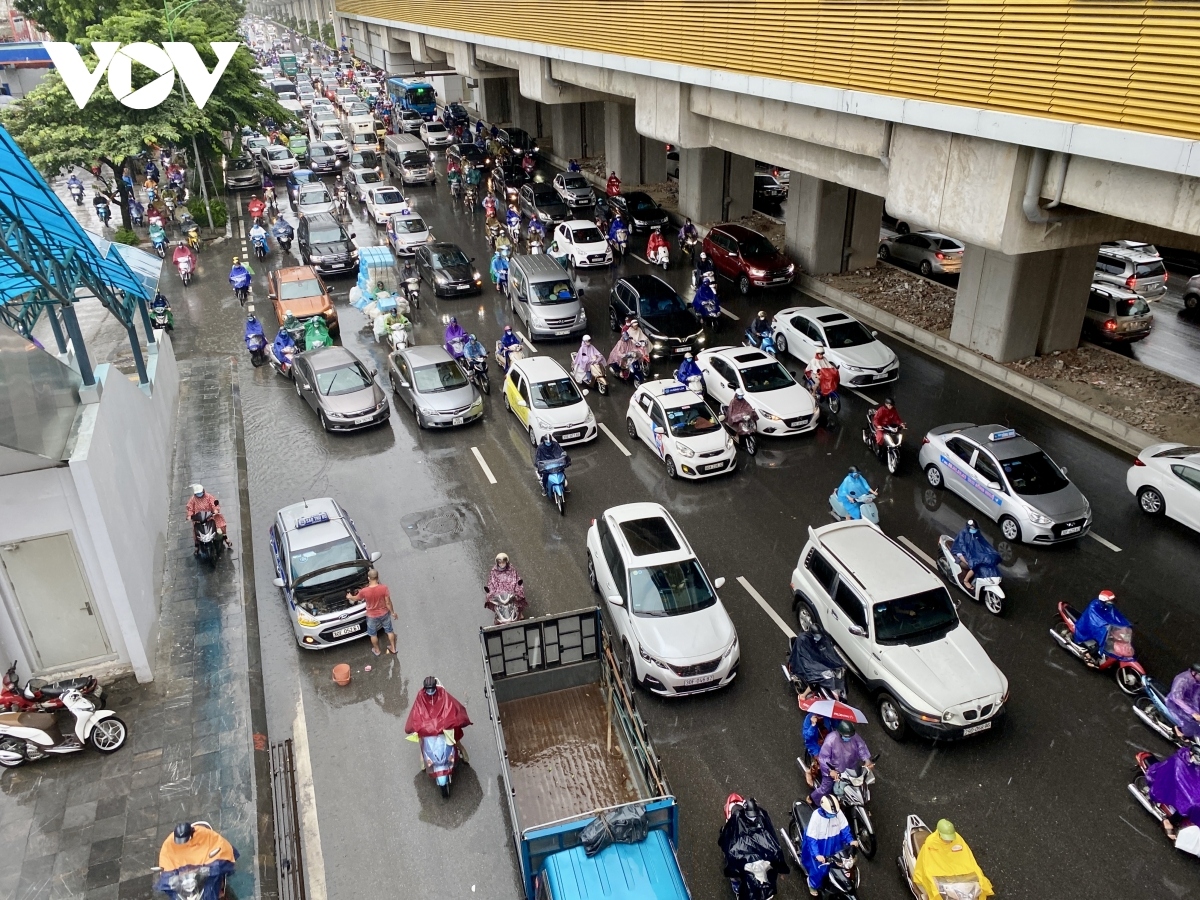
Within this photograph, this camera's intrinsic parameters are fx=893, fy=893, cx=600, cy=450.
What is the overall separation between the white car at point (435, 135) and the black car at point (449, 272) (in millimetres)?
24368

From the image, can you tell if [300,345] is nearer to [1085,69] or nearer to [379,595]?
[379,595]

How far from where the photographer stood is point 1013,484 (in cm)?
1452

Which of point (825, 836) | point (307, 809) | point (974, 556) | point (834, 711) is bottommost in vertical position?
point (307, 809)

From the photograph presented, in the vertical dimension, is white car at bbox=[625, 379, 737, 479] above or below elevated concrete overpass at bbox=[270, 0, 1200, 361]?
below

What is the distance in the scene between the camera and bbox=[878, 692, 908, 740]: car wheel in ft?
35.1

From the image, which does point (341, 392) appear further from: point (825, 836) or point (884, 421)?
point (825, 836)

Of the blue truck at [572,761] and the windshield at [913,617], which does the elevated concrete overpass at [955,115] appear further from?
the blue truck at [572,761]

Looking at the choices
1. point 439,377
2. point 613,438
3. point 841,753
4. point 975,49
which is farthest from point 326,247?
point 841,753

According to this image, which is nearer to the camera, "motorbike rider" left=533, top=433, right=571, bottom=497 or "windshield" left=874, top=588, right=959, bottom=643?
"windshield" left=874, top=588, right=959, bottom=643

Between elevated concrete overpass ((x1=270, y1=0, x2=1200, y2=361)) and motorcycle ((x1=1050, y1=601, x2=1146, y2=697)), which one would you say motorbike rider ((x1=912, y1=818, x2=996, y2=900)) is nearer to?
motorcycle ((x1=1050, y1=601, x2=1146, y2=697))

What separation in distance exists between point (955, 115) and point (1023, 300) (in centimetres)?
742

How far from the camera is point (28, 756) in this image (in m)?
10.6

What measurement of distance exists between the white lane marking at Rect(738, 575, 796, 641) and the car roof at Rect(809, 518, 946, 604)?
139cm

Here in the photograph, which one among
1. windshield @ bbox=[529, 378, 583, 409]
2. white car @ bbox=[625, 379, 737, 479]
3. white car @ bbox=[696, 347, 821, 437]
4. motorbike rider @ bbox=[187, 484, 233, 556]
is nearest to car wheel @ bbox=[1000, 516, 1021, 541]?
white car @ bbox=[696, 347, 821, 437]
